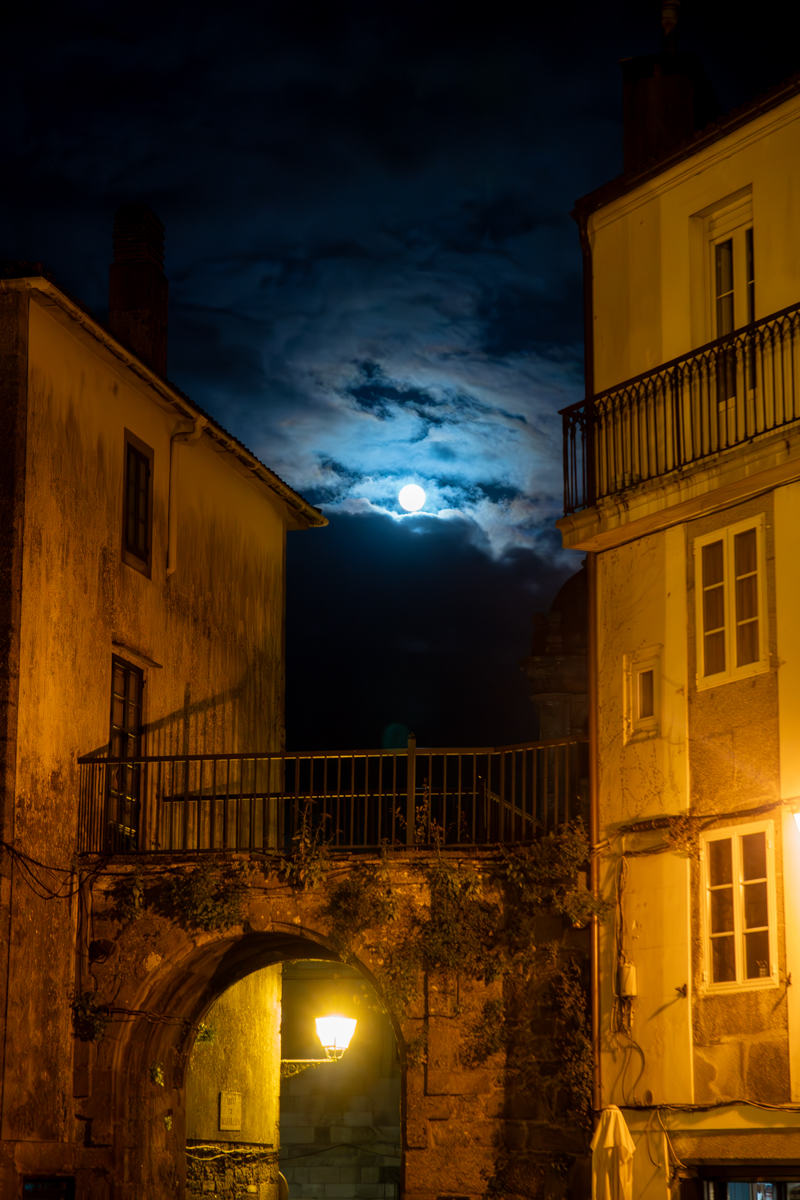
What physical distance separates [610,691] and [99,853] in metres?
5.40

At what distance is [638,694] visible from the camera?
15.0 m

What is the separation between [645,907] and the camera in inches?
565

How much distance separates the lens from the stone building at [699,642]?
521 inches

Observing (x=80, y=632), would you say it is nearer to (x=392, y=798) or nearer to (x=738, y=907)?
(x=392, y=798)

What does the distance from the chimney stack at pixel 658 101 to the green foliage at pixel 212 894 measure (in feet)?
26.4

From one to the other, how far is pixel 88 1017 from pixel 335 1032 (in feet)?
12.0

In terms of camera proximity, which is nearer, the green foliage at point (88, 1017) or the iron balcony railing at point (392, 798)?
the iron balcony railing at point (392, 798)

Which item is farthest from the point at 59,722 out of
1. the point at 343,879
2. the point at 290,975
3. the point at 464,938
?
the point at 290,975

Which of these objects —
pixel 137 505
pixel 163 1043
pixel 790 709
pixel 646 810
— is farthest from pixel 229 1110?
pixel 790 709

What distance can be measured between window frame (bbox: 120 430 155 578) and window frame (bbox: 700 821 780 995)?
7667 millimetres

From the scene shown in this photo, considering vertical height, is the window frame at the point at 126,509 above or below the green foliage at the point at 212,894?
above

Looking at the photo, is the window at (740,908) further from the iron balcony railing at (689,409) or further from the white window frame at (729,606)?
the iron balcony railing at (689,409)

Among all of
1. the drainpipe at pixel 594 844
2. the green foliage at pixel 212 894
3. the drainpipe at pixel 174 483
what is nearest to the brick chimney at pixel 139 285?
the drainpipe at pixel 174 483

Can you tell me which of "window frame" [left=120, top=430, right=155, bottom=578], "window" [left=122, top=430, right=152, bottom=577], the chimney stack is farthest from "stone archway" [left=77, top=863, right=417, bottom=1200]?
the chimney stack
